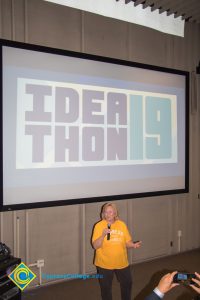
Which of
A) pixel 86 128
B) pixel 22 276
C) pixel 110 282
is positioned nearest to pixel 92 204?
pixel 86 128

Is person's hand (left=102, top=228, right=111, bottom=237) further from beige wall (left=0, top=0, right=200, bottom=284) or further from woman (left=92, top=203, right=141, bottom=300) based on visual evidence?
beige wall (left=0, top=0, right=200, bottom=284)

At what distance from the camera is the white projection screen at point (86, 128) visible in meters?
3.27

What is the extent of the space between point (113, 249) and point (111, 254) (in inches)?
1.9

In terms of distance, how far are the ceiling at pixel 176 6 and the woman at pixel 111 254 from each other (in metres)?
2.81

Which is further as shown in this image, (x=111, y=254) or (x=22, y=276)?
(x=111, y=254)

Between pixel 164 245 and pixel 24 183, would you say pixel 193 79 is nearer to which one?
pixel 164 245

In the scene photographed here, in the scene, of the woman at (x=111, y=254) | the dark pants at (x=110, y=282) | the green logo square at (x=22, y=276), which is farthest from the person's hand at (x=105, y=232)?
the green logo square at (x=22, y=276)

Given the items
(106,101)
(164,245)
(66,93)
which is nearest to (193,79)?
(106,101)

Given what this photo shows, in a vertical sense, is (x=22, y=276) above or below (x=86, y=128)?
below

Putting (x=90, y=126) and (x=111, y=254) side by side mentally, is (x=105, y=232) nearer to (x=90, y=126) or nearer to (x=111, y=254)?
(x=111, y=254)

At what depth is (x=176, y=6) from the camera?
4.20 metres

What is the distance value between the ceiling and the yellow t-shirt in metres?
2.91

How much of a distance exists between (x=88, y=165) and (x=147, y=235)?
1.49 meters

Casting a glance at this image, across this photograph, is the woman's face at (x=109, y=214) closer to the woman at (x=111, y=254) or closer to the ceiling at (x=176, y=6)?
the woman at (x=111, y=254)
